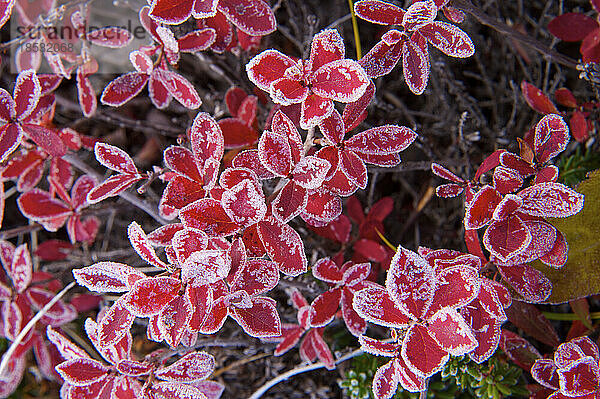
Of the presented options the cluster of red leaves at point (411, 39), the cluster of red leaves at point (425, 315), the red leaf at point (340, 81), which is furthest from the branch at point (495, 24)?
the cluster of red leaves at point (425, 315)

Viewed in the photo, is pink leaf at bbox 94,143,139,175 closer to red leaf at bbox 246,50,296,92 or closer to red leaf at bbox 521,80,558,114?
red leaf at bbox 246,50,296,92

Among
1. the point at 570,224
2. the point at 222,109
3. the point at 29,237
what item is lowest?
the point at 29,237

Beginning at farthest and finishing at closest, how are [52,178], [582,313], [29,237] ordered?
[29,237]
[52,178]
[582,313]

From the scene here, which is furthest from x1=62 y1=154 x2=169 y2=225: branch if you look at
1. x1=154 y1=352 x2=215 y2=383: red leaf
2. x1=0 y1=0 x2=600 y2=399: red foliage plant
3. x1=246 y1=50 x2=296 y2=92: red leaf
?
x1=246 y1=50 x2=296 y2=92: red leaf

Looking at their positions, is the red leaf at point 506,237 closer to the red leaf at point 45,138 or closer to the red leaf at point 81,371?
the red leaf at point 81,371

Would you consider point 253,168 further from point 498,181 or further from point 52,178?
point 52,178

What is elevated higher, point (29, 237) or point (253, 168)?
point (253, 168)

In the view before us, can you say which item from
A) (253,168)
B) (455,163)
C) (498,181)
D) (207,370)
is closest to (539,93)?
(455,163)

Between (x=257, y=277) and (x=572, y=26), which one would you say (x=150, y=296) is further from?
(x=572, y=26)
